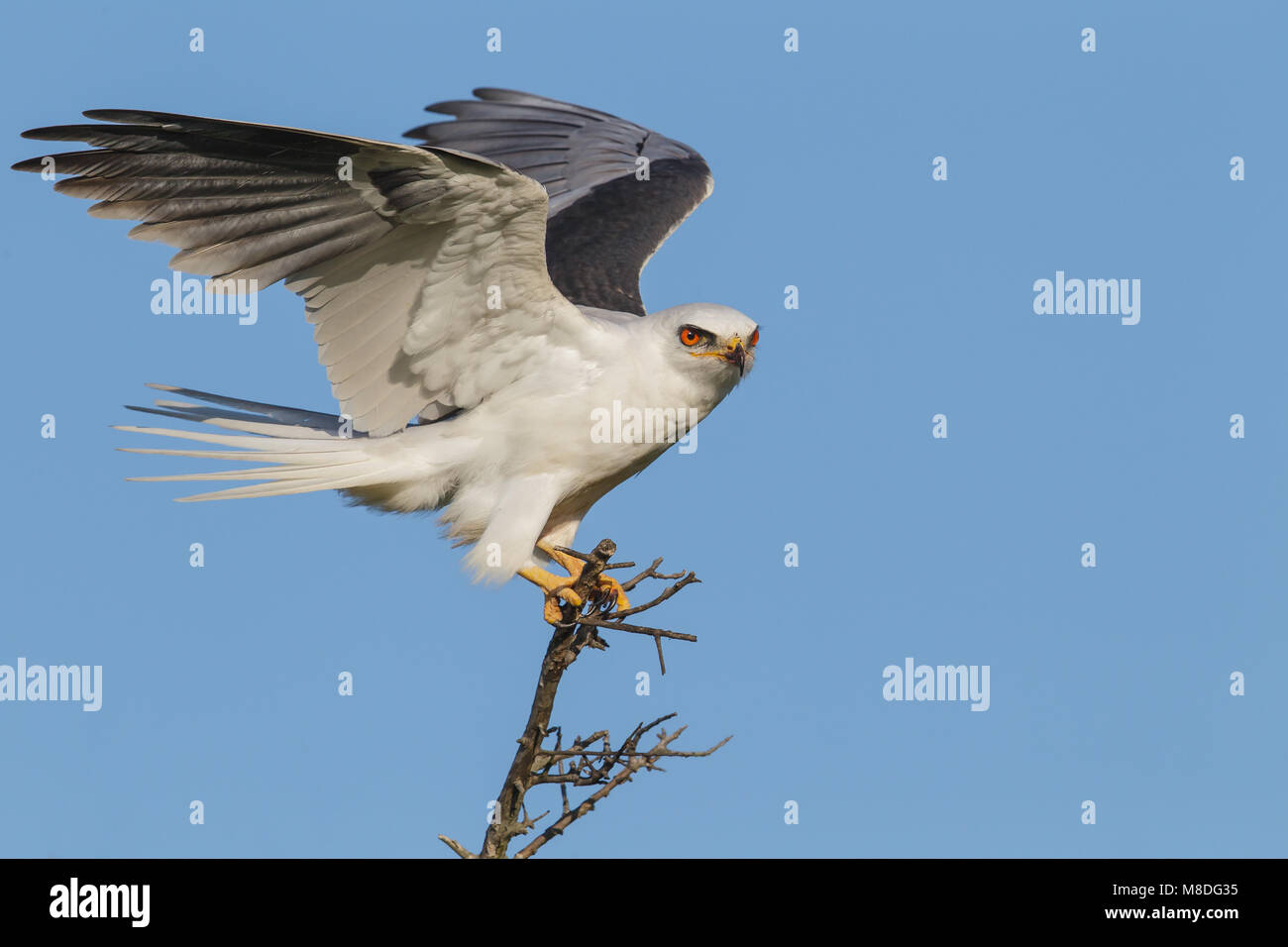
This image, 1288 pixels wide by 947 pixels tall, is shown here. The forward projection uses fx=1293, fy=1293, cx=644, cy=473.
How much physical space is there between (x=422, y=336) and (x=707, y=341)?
4.47ft

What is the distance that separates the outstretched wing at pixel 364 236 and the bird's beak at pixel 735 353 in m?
0.73

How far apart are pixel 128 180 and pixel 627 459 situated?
8.33 feet

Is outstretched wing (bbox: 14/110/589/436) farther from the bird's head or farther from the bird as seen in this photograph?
the bird's head

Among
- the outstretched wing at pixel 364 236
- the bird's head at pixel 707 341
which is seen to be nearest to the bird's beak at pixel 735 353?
the bird's head at pixel 707 341

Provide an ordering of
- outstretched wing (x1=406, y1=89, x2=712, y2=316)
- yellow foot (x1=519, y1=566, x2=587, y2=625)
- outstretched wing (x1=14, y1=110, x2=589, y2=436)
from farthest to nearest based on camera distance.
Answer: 1. outstretched wing (x1=406, y1=89, x2=712, y2=316)
2. yellow foot (x1=519, y1=566, x2=587, y2=625)
3. outstretched wing (x1=14, y1=110, x2=589, y2=436)

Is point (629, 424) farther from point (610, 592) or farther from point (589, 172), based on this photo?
point (589, 172)

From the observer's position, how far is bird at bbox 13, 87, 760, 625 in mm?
5418

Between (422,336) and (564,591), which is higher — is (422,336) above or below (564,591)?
above

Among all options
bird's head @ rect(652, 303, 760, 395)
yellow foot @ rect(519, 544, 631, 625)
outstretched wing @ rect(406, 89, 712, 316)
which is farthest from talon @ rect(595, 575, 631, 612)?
outstretched wing @ rect(406, 89, 712, 316)

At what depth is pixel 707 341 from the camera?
6141 mm

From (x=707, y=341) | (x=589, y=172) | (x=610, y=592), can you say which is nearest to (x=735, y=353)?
(x=707, y=341)

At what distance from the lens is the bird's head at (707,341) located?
6.13 meters

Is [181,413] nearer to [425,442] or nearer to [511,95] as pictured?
[425,442]

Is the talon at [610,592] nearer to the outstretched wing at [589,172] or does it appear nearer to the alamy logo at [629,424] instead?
the alamy logo at [629,424]
